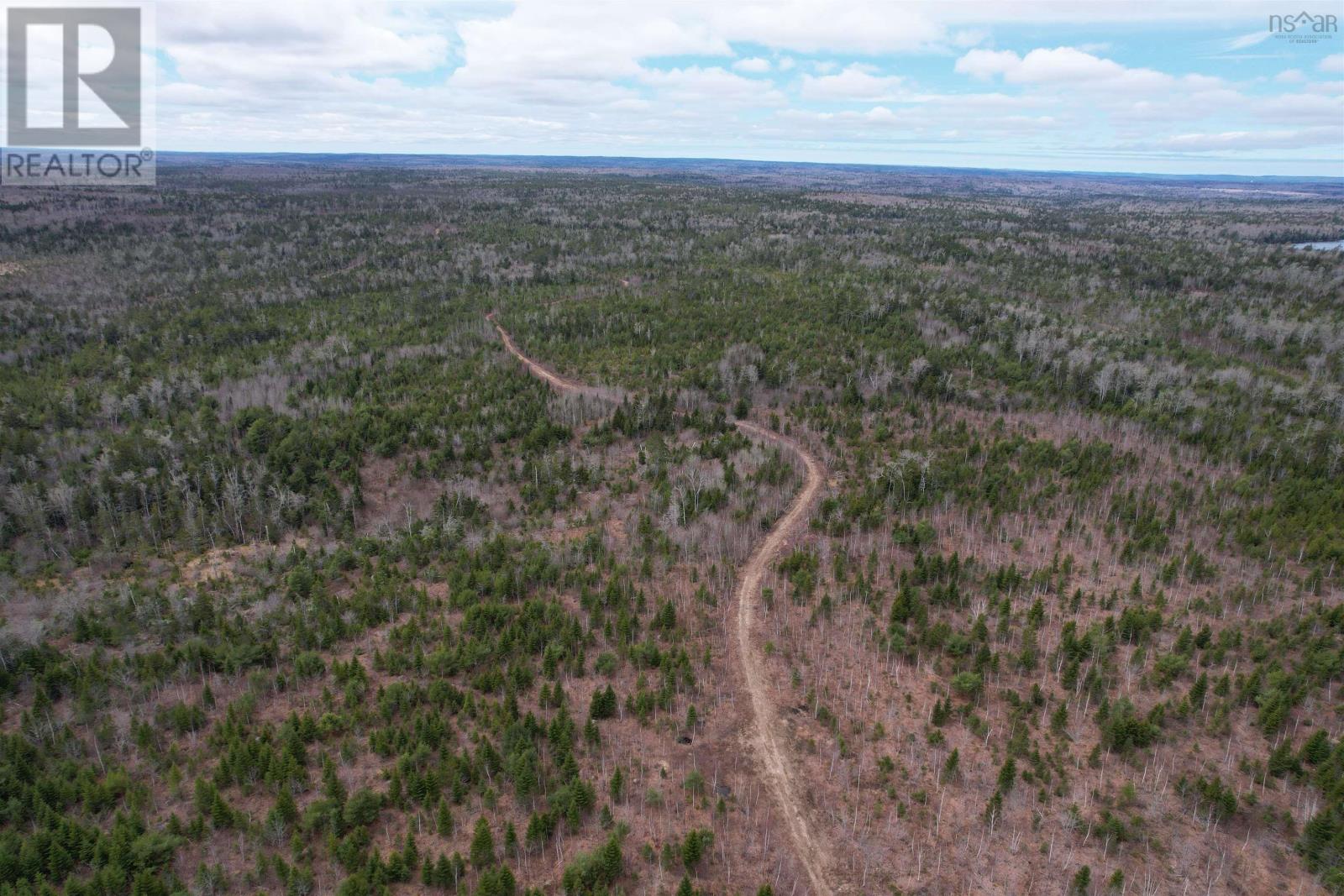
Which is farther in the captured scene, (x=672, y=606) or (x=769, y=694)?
(x=672, y=606)

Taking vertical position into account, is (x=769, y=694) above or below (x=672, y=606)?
below

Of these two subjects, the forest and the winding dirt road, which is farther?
the winding dirt road

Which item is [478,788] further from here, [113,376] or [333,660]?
[113,376]

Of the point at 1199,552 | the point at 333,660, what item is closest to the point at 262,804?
the point at 333,660

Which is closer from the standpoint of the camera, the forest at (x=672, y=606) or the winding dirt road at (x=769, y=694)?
the forest at (x=672, y=606)
